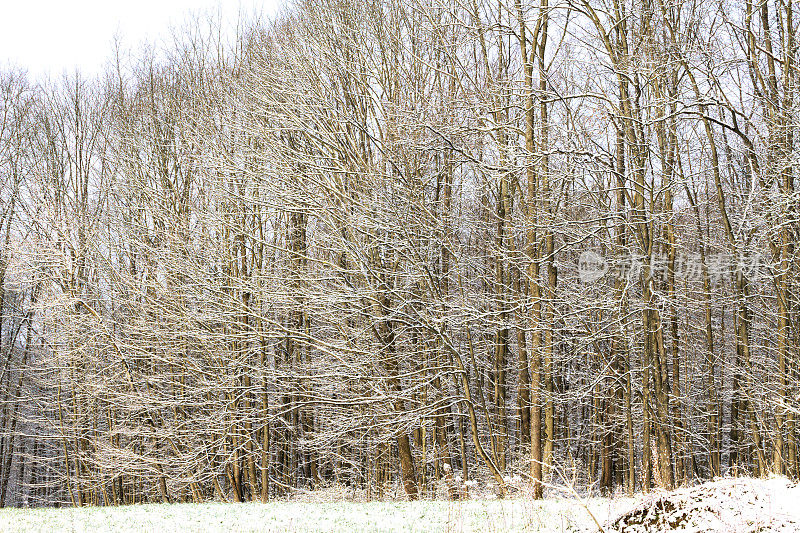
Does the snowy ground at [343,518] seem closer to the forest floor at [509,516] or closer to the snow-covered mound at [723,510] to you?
the forest floor at [509,516]

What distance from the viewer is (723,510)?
14.7 ft

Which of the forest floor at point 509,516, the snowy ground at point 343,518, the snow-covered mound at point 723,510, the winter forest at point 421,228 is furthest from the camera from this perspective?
the winter forest at point 421,228

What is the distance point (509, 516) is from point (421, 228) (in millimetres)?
6317

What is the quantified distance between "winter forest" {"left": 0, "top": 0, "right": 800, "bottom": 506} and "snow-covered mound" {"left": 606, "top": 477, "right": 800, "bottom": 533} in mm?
3980

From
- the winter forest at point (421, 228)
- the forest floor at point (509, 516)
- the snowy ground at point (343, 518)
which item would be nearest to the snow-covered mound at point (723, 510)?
the forest floor at point (509, 516)

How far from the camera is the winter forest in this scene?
10523 mm

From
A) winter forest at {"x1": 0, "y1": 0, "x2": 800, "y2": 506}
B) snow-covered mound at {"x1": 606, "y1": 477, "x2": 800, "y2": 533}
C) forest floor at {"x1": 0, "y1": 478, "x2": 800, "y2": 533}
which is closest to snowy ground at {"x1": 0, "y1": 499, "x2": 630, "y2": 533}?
forest floor at {"x1": 0, "y1": 478, "x2": 800, "y2": 533}

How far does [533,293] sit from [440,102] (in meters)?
4.20

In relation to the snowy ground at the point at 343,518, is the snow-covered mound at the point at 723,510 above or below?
above

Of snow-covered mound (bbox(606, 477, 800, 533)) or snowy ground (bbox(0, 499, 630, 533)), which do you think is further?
snowy ground (bbox(0, 499, 630, 533))

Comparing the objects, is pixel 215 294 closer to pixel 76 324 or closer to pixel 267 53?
pixel 76 324

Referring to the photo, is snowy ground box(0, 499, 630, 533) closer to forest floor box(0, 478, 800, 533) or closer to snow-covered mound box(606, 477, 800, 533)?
forest floor box(0, 478, 800, 533)

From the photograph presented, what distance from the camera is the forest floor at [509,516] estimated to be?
14.5ft

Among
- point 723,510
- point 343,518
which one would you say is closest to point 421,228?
point 343,518
